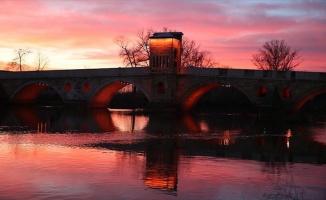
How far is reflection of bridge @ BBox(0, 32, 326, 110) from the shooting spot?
39062mm

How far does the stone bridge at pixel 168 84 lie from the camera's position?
1533 inches

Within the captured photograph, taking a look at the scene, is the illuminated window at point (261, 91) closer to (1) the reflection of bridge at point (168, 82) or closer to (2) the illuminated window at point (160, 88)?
(1) the reflection of bridge at point (168, 82)

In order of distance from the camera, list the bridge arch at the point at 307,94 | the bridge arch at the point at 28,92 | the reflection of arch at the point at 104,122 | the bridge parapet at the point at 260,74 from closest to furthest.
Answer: the reflection of arch at the point at 104,122, the bridge arch at the point at 307,94, the bridge parapet at the point at 260,74, the bridge arch at the point at 28,92

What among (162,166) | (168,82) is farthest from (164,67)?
(162,166)

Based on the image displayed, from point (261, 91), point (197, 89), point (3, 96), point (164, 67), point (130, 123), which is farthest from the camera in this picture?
point (3, 96)

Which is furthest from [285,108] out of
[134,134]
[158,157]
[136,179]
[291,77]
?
[136,179]

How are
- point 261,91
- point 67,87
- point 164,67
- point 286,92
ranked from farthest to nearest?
1. point 67,87
2. point 164,67
3. point 261,91
4. point 286,92

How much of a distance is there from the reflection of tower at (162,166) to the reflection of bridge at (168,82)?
24.0 m


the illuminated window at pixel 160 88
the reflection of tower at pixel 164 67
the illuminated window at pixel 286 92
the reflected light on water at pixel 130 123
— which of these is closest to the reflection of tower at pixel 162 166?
the reflected light on water at pixel 130 123

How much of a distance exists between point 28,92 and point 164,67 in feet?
74.2

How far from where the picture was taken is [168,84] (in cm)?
4481

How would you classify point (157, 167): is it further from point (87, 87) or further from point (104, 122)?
point (87, 87)

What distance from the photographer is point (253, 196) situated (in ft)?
31.0

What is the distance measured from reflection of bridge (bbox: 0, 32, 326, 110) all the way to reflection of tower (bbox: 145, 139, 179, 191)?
78.6ft
